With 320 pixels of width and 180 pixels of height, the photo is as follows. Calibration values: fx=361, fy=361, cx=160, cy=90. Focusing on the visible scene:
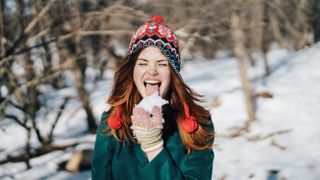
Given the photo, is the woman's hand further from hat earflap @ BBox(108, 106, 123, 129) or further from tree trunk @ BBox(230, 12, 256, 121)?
tree trunk @ BBox(230, 12, 256, 121)

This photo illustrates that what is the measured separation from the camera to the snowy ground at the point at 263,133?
6.16 m

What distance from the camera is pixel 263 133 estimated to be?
7.82 meters

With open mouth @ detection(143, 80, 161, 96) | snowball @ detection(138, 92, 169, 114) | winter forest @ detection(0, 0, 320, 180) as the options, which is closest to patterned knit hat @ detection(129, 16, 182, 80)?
open mouth @ detection(143, 80, 161, 96)

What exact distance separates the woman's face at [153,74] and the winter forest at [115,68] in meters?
2.68

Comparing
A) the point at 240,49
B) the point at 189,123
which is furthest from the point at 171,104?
the point at 240,49

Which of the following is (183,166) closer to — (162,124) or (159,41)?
(162,124)

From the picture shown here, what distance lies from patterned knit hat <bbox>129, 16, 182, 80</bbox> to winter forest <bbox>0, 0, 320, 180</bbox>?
259cm

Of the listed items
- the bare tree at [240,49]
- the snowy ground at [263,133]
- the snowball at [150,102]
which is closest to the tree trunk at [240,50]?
the bare tree at [240,49]

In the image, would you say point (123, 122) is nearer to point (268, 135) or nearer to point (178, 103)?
point (178, 103)

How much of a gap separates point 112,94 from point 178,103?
1.04 feet

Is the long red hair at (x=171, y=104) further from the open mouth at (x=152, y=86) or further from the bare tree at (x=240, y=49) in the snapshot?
the bare tree at (x=240, y=49)

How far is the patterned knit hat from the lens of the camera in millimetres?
1615

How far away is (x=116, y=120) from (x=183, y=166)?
363mm

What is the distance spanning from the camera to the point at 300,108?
8984mm
